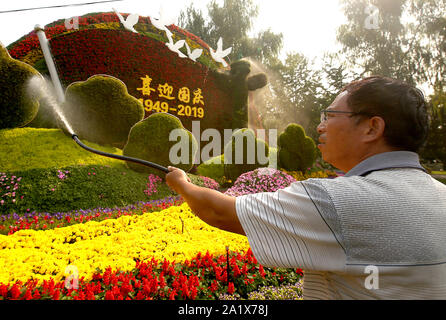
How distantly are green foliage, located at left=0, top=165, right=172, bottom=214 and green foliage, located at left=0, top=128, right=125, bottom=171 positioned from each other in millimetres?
367

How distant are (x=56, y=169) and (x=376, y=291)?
6.44 metres

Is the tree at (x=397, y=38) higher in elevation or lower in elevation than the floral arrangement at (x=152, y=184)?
higher

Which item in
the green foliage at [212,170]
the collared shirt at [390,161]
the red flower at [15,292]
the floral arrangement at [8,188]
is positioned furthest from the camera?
the green foliage at [212,170]

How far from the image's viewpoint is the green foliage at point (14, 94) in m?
5.88

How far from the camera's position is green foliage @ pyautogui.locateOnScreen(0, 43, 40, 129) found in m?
Result: 5.88

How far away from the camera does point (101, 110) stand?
23.4 feet

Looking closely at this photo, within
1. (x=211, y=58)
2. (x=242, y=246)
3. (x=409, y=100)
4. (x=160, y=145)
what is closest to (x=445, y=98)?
(x=211, y=58)

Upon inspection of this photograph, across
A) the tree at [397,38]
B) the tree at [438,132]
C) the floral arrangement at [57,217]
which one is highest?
the tree at [397,38]

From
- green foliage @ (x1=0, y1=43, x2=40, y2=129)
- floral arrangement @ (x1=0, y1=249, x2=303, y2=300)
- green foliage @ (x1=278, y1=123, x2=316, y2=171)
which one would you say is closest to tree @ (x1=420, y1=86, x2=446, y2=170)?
green foliage @ (x1=278, y1=123, x2=316, y2=171)

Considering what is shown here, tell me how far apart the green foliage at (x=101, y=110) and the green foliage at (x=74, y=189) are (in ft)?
4.18

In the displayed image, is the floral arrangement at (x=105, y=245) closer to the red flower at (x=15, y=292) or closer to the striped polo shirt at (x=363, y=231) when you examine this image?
the red flower at (x=15, y=292)

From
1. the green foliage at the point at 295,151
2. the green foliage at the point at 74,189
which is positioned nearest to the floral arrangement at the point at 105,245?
the green foliage at the point at 74,189

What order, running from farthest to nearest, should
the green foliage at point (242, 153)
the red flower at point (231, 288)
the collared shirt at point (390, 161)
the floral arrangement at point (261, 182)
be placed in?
the green foliage at point (242, 153), the floral arrangement at point (261, 182), the red flower at point (231, 288), the collared shirt at point (390, 161)

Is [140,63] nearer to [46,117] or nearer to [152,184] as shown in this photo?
[46,117]
